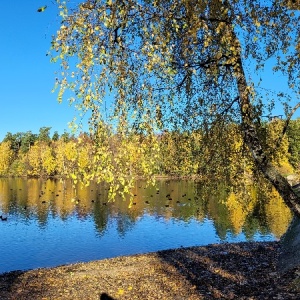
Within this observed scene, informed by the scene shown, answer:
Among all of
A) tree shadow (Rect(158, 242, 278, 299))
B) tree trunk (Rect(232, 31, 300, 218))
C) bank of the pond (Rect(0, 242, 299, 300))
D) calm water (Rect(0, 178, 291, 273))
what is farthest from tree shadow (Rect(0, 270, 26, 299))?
tree trunk (Rect(232, 31, 300, 218))

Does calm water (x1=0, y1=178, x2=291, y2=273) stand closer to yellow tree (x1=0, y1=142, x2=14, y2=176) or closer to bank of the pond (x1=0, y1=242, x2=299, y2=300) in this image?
bank of the pond (x1=0, y1=242, x2=299, y2=300)

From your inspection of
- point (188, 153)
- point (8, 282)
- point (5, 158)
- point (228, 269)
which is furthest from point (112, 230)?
point (5, 158)

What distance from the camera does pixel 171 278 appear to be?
1378 cm

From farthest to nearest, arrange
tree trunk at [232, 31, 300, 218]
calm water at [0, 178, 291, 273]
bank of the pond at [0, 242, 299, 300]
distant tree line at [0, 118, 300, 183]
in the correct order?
calm water at [0, 178, 291, 273], bank of the pond at [0, 242, 299, 300], tree trunk at [232, 31, 300, 218], distant tree line at [0, 118, 300, 183]

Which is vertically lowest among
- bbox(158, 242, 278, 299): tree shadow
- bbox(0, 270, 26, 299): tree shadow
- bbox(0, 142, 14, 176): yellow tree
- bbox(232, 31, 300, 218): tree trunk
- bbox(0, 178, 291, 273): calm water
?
bbox(0, 178, 291, 273): calm water

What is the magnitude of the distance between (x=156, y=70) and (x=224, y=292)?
8578mm

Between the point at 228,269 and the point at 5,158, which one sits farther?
the point at 5,158

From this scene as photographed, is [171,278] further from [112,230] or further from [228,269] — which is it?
[112,230]

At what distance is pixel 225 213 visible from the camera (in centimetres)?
4034

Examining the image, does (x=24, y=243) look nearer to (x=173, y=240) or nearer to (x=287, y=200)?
(x=173, y=240)

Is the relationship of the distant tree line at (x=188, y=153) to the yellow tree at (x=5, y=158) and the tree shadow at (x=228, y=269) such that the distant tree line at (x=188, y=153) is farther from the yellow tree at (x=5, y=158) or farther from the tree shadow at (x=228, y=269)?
the yellow tree at (x=5, y=158)

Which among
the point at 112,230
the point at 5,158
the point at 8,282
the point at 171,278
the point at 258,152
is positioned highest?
the point at 5,158

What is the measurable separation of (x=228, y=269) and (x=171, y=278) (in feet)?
7.86

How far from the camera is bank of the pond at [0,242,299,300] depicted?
11273 millimetres
